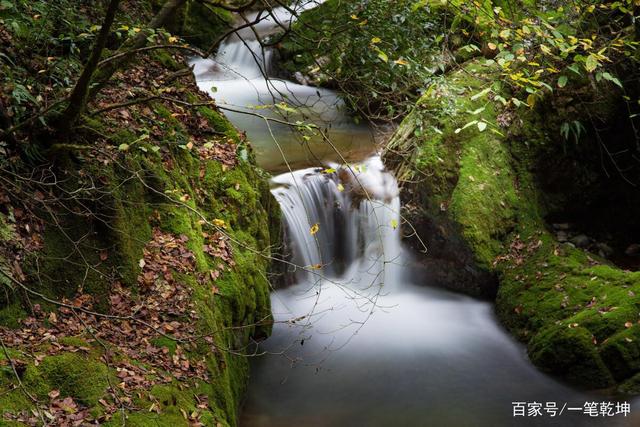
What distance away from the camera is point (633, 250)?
30.3 ft

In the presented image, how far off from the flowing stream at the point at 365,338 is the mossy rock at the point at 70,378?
148 cm

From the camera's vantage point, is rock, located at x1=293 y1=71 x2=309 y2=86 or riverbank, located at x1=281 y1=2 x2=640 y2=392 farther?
rock, located at x1=293 y1=71 x2=309 y2=86

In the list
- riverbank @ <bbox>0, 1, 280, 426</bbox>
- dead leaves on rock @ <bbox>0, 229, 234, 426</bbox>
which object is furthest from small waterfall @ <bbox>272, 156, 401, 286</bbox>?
dead leaves on rock @ <bbox>0, 229, 234, 426</bbox>

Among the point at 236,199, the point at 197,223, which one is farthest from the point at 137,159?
the point at 236,199

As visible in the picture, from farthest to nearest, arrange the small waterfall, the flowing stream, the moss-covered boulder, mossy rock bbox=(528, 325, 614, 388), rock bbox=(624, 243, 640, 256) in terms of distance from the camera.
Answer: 1. rock bbox=(624, 243, 640, 256)
2. the small waterfall
3. the moss-covered boulder
4. mossy rock bbox=(528, 325, 614, 388)
5. the flowing stream

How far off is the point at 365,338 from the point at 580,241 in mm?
4123

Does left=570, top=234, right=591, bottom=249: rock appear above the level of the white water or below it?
below

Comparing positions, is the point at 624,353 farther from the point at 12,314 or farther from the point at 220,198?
the point at 12,314

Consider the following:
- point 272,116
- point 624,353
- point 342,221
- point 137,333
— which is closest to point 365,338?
point 342,221

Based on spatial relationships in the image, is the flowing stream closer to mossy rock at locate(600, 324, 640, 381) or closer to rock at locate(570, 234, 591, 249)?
mossy rock at locate(600, 324, 640, 381)

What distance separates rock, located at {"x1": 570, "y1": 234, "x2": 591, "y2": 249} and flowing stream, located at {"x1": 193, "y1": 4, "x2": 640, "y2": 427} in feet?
A: 6.68

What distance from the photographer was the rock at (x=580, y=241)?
896cm

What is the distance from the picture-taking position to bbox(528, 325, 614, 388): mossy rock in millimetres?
6465

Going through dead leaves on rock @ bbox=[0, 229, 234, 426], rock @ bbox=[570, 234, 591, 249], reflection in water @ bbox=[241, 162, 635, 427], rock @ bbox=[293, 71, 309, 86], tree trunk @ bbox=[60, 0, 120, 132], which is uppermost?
tree trunk @ bbox=[60, 0, 120, 132]
